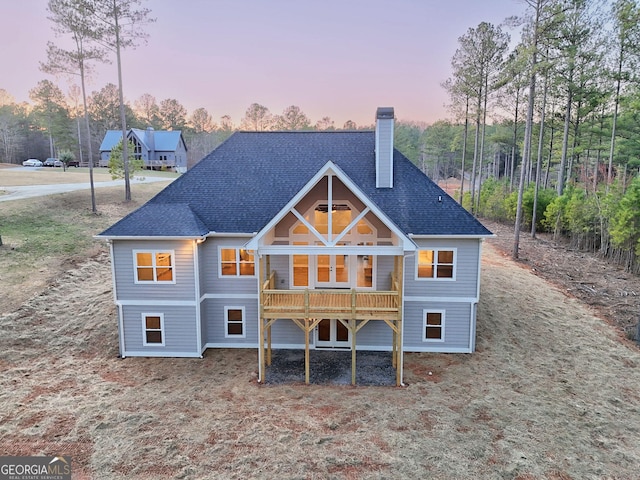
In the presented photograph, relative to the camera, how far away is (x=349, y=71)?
3338 cm

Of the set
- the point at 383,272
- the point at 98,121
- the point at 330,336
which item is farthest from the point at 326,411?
the point at 98,121

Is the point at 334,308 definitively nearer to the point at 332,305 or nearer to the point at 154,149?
the point at 332,305

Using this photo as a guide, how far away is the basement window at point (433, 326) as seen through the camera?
46.5 ft

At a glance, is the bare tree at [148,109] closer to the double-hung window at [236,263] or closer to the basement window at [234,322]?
the double-hung window at [236,263]

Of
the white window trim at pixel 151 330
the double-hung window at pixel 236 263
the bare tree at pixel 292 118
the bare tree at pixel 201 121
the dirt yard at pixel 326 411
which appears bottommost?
the dirt yard at pixel 326 411

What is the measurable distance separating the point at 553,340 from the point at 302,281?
10.5 meters

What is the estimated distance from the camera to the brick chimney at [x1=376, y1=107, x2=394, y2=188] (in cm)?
1444

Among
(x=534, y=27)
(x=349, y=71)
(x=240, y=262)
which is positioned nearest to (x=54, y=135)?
(x=349, y=71)

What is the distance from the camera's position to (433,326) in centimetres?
1426

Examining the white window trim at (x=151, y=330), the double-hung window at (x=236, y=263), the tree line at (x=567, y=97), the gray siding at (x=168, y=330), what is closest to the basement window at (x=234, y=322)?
the gray siding at (x=168, y=330)

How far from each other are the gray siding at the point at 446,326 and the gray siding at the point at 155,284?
27.0ft

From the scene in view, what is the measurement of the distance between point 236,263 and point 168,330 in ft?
11.5

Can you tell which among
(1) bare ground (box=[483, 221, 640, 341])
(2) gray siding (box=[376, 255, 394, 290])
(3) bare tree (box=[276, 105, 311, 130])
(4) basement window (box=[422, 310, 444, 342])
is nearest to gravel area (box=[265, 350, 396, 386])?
(4) basement window (box=[422, 310, 444, 342])

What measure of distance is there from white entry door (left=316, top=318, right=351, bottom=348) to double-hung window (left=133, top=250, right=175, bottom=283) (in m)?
5.88
